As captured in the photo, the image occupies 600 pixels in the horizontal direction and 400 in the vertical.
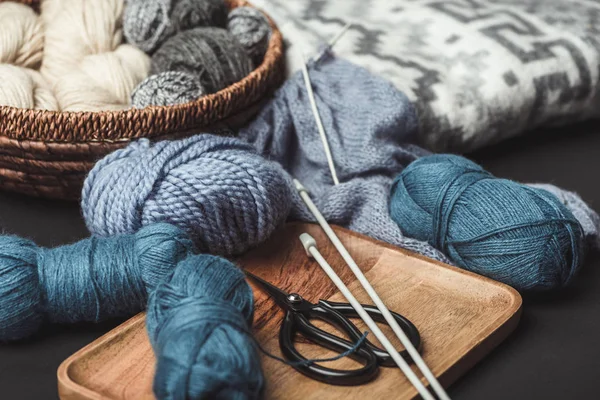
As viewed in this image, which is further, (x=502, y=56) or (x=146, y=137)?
A: (x=502, y=56)

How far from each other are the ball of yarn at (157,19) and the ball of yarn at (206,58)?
38 millimetres

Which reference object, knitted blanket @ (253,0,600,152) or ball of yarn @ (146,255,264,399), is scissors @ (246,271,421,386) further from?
knitted blanket @ (253,0,600,152)

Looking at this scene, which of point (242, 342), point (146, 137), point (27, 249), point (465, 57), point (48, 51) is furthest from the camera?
point (465, 57)

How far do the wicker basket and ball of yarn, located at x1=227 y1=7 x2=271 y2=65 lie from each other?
0.43 ft

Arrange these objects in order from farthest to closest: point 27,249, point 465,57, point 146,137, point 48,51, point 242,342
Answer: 1. point 465,57
2. point 48,51
3. point 146,137
4. point 27,249
5. point 242,342

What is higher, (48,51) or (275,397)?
(48,51)

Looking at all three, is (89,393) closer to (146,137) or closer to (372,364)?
(372,364)

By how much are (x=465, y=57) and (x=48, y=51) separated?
25.7 inches

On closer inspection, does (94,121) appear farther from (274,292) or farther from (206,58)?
(274,292)

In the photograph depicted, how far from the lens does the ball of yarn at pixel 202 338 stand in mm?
514

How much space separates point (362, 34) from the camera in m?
1.19

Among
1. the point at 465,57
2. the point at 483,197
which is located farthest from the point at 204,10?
the point at 483,197

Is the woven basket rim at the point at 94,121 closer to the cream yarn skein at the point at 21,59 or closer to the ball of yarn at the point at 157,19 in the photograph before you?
the cream yarn skein at the point at 21,59

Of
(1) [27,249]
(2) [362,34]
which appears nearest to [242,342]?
(1) [27,249]
